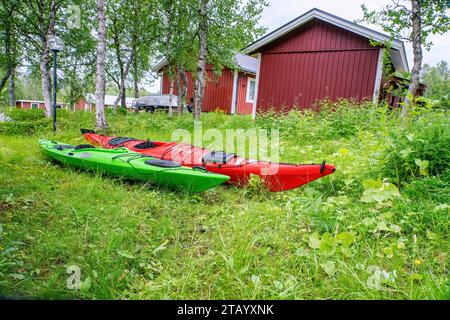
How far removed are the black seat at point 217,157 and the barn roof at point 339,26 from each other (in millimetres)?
6701

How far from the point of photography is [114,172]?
149 inches

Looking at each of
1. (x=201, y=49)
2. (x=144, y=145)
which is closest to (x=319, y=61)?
(x=201, y=49)

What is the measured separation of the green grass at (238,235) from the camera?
168cm

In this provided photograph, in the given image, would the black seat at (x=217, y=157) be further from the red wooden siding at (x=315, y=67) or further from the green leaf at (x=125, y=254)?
the red wooden siding at (x=315, y=67)

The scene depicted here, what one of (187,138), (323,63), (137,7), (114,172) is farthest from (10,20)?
(323,63)

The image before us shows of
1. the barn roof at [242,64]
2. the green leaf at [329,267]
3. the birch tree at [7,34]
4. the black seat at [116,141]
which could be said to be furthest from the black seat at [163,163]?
the barn roof at [242,64]

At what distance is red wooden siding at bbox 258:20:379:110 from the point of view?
29.7 feet

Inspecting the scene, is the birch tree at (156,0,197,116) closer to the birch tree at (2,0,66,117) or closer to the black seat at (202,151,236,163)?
the birch tree at (2,0,66,117)

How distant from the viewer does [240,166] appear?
3568mm

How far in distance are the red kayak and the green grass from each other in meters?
0.17

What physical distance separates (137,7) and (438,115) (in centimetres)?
1136

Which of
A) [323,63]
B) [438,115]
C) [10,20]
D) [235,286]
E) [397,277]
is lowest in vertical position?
[235,286]

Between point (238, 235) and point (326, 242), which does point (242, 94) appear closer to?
point (238, 235)

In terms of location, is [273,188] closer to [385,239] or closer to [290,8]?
[385,239]
